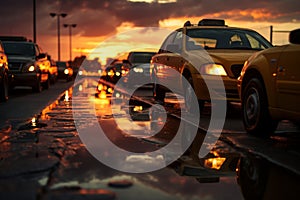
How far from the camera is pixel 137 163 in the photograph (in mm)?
5008

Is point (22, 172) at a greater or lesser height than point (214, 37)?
lesser

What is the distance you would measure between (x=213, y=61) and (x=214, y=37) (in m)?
1.49

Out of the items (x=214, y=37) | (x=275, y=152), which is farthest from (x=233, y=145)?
(x=214, y=37)

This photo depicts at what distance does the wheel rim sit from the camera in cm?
700

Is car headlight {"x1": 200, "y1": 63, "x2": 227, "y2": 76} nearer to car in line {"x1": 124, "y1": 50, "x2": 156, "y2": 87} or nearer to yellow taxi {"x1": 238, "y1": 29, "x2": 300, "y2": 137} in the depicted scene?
yellow taxi {"x1": 238, "y1": 29, "x2": 300, "y2": 137}

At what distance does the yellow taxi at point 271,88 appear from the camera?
234 inches

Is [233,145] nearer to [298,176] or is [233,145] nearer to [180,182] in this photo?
[298,176]

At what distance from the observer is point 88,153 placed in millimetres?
5492

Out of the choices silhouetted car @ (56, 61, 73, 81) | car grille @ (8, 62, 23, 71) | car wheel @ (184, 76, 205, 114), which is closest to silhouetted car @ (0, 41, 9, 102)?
car grille @ (8, 62, 23, 71)

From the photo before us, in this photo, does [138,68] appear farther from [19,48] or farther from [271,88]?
[271,88]

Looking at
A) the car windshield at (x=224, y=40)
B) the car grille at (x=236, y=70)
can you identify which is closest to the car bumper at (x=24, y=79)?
the car windshield at (x=224, y=40)

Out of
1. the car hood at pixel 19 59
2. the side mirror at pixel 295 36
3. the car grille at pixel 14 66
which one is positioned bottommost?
the car grille at pixel 14 66

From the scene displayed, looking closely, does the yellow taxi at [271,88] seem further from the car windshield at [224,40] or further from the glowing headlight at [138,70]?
the glowing headlight at [138,70]

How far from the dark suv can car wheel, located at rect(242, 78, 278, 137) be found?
1110 centimetres
